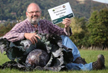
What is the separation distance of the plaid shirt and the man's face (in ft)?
0.67

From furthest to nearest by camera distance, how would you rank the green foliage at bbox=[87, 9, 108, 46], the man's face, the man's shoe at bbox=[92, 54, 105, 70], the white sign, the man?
the green foliage at bbox=[87, 9, 108, 46] < the white sign < the man's face < the man < the man's shoe at bbox=[92, 54, 105, 70]

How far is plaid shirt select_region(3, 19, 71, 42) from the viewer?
562 centimetres

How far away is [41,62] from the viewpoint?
5.41 m

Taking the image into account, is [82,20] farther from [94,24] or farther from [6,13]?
[6,13]

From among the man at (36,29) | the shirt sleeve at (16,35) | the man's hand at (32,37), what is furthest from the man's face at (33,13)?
the man's hand at (32,37)

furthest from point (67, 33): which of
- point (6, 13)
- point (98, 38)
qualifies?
point (6, 13)

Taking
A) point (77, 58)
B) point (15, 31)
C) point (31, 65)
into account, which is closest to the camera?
point (31, 65)

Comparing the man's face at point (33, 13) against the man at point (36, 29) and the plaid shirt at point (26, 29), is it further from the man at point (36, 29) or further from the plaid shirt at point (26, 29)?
the plaid shirt at point (26, 29)

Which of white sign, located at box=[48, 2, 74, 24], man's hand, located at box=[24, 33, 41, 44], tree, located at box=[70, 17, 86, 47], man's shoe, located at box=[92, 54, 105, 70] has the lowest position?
tree, located at box=[70, 17, 86, 47]

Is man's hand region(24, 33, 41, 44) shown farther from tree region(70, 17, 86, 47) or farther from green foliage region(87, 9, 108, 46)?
tree region(70, 17, 86, 47)

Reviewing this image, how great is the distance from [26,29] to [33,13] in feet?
1.72

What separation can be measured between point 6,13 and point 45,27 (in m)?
155

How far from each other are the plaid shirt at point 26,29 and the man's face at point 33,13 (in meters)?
0.21

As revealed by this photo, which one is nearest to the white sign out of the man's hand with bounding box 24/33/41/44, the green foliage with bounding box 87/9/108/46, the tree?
the man's hand with bounding box 24/33/41/44
